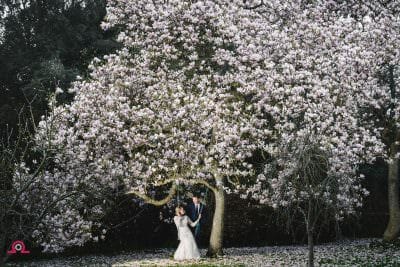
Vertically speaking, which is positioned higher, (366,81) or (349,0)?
(349,0)

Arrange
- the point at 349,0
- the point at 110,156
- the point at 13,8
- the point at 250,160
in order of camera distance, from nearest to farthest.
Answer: the point at 110,156 < the point at 349,0 < the point at 250,160 < the point at 13,8

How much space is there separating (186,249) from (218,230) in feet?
3.65

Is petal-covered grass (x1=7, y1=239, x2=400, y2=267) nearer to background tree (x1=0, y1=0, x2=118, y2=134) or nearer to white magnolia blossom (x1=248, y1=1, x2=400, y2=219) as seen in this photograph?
white magnolia blossom (x1=248, y1=1, x2=400, y2=219)

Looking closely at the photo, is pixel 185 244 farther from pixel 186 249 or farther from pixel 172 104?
pixel 172 104

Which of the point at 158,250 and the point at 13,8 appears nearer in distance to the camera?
the point at 158,250

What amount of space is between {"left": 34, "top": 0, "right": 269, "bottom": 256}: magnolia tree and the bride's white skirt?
55 cm

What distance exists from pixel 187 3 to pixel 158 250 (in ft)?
29.9

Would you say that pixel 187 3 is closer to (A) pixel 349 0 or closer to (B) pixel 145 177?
(B) pixel 145 177

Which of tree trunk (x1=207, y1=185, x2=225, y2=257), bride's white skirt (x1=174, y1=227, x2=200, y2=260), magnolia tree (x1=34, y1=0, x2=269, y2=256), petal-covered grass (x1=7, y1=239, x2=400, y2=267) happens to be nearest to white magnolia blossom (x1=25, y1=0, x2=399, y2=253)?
magnolia tree (x1=34, y1=0, x2=269, y2=256)

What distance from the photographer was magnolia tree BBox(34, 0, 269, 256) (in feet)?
45.3

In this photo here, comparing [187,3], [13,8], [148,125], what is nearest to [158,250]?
[148,125]

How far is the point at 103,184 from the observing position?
13969 mm

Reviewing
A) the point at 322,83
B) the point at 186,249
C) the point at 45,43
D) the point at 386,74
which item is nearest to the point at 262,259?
the point at 186,249

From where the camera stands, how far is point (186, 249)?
1487 cm
